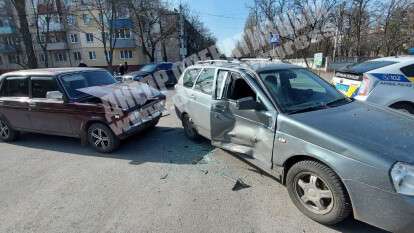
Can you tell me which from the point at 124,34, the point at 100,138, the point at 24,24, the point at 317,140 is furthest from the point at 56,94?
the point at 124,34

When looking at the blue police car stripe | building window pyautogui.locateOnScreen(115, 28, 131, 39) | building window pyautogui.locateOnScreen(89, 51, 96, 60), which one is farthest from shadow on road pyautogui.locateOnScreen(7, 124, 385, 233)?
building window pyautogui.locateOnScreen(89, 51, 96, 60)

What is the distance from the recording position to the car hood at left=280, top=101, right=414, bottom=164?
2.32 metres

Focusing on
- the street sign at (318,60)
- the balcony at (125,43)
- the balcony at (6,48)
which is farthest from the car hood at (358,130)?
the balcony at (6,48)

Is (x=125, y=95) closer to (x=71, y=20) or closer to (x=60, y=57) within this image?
(x=71, y=20)

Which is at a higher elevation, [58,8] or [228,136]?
[58,8]

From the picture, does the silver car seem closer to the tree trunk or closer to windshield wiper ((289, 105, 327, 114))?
windshield wiper ((289, 105, 327, 114))

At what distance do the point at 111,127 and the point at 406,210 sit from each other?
4484 mm

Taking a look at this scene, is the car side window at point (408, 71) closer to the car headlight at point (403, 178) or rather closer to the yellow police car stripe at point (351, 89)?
the yellow police car stripe at point (351, 89)

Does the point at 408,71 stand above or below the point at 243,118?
above

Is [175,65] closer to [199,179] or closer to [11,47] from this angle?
[199,179]

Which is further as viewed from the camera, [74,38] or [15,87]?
[74,38]

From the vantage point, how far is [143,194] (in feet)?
11.7

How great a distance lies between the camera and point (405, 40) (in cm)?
2475

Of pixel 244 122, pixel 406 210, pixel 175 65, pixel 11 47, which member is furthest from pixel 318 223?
pixel 11 47
